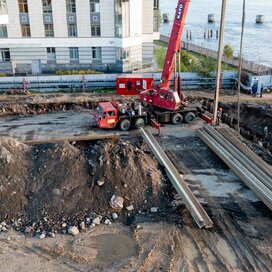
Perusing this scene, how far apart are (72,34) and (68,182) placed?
24.7m

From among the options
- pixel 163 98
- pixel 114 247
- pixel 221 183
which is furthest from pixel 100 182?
pixel 163 98

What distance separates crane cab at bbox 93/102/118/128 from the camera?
84.4 ft

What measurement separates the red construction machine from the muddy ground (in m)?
4.57

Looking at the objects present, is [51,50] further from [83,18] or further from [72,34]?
[83,18]

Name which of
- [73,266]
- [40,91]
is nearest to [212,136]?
[73,266]

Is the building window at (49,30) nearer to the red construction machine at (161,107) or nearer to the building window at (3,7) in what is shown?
the building window at (3,7)

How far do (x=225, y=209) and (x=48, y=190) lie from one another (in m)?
8.86

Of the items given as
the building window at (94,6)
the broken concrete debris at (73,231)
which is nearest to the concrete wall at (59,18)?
the building window at (94,6)

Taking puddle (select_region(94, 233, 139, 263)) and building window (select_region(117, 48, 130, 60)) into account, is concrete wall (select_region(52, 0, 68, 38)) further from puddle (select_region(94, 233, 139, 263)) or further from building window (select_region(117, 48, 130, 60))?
puddle (select_region(94, 233, 139, 263))

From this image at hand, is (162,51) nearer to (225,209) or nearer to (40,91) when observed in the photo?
(40,91)

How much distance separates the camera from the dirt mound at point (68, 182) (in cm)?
1814

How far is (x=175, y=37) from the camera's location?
2608 centimetres

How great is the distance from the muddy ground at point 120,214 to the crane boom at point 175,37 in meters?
7.35

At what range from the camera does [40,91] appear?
114 ft
